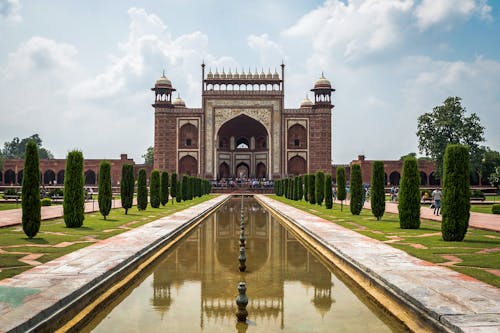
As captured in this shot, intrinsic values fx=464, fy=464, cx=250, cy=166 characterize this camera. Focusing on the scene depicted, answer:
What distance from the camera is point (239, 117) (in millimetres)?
39688

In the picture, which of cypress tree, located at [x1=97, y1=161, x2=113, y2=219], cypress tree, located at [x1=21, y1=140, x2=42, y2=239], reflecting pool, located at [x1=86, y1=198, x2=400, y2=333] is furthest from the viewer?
cypress tree, located at [x1=97, y1=161, x2=113, y2=219]

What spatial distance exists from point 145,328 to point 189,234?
20.4 ft

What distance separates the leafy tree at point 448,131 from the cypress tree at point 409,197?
2363cm

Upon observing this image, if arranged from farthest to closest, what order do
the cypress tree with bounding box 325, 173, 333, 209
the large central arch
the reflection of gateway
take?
the large central arch → the cypress tree with bounding box 325, 173, 333, 209 → the reflection of gateway

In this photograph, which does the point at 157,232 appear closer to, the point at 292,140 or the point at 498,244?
the point at 498,244

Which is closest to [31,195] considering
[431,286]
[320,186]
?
[431,286]

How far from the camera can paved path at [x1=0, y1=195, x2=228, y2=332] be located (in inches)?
135

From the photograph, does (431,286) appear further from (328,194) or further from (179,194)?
(179,194)

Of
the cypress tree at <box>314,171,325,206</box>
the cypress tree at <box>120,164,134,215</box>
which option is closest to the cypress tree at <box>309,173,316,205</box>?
the cypress tree at <box>314,171,325,206</box>

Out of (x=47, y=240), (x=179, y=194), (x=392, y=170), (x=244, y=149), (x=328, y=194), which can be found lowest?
(x=47, y=240)

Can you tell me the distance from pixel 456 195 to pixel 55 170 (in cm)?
4047

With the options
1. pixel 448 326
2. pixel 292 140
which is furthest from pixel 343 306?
pixel 292 140

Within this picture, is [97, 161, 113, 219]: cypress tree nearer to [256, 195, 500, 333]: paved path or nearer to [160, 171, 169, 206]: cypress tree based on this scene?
[160, 171, 169, 206]: cypress tree

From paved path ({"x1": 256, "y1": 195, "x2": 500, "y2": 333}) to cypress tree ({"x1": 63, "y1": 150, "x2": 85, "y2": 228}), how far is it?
5.76m
